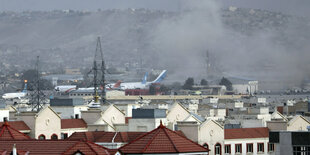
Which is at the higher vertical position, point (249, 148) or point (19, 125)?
point (19, 125)

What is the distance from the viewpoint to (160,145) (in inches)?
1313

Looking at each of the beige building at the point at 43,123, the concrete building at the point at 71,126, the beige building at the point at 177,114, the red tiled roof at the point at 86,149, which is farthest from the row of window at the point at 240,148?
the red tiled roof at the point at 86,149

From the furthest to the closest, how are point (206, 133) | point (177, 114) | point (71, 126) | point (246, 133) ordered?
1. point (177, 114)
2. point (246, 133)
3. point (71, 126)
4. point (206, 133)

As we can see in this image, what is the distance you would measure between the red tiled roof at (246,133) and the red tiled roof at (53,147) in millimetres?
18914

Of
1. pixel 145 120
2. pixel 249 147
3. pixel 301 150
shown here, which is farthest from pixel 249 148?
pixel 301 150

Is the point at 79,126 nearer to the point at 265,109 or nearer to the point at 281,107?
the point at 265,109

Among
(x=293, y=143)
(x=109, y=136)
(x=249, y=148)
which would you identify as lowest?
(x=249, y=148)

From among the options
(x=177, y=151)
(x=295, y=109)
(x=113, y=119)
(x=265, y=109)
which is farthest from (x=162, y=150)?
(x=295, y=109)

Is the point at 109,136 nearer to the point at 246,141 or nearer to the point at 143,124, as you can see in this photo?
the point at 143,124

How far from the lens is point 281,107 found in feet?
334

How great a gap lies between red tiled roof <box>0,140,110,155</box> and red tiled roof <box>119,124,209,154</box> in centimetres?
144

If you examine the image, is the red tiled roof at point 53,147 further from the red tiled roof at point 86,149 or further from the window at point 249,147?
the window at point 249,147

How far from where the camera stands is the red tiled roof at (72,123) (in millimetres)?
51719

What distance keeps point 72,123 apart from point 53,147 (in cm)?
2091
